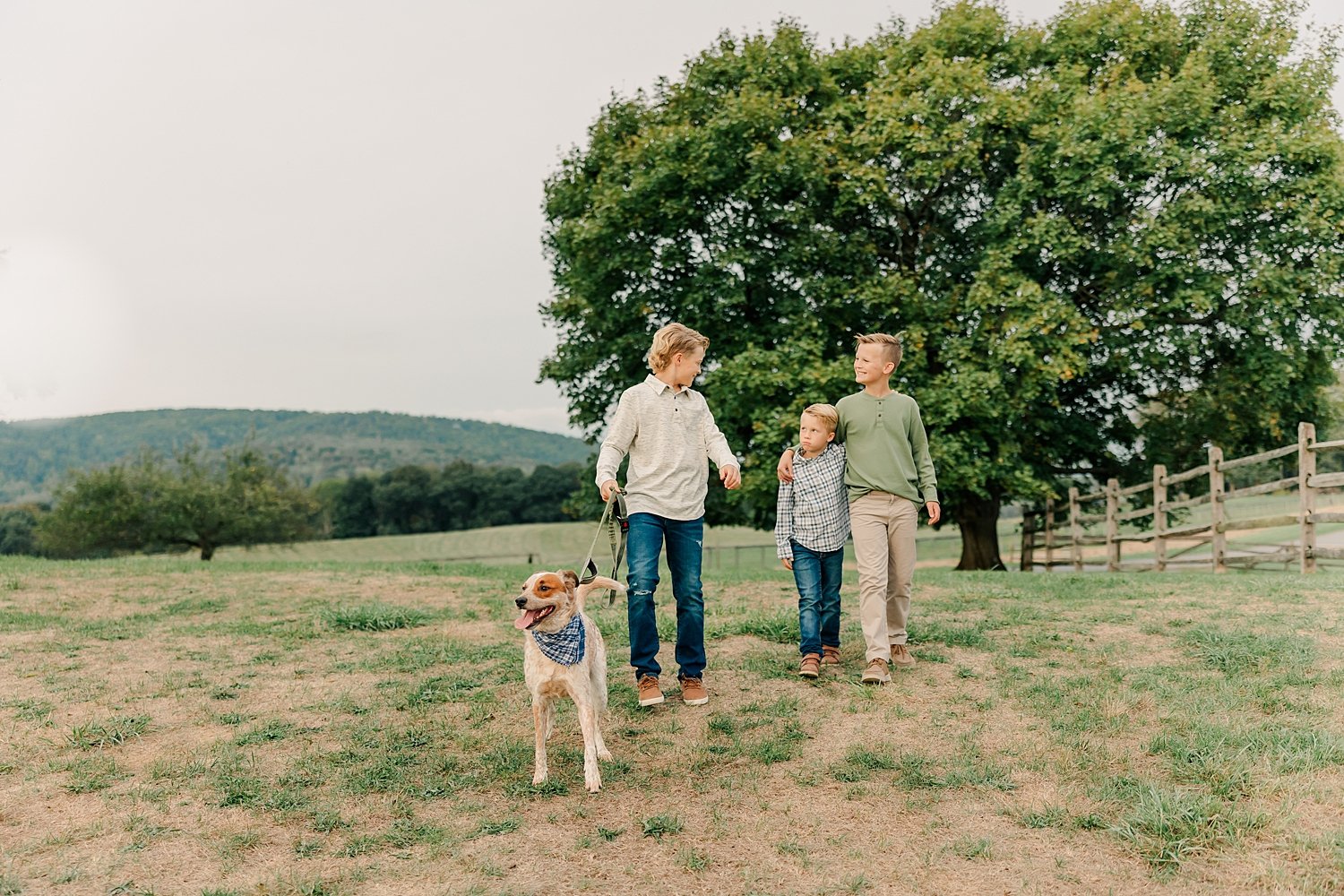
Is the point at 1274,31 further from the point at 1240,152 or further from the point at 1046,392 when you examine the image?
the point at 1046,392

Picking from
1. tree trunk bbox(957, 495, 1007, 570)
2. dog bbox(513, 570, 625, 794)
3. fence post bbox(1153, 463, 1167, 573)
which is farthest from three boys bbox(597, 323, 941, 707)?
tree trunk bbox(957, 495, 1007, 570)

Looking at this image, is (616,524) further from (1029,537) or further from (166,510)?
(166,510)

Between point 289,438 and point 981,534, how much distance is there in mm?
100491

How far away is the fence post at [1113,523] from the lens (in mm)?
17062

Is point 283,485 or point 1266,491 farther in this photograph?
point 283,485

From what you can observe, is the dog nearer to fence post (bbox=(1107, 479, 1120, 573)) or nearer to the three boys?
the three boys

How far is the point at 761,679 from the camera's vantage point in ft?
20.7

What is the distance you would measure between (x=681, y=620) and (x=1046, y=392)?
41.7 feet

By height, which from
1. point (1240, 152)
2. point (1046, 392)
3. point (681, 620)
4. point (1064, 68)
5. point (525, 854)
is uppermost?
point (1064, 68)

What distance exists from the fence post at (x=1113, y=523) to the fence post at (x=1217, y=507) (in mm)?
2782

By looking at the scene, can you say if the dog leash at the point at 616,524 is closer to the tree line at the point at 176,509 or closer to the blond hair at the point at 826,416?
the blond hair at the point at 826,416

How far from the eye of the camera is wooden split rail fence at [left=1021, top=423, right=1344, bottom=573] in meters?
12.0

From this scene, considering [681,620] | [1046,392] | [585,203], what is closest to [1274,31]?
[1046,392]

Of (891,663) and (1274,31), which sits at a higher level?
(1274,31)
